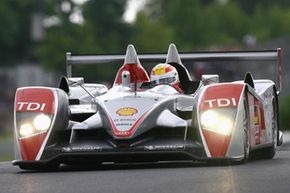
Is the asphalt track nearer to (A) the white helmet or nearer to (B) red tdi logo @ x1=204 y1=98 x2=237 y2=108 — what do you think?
(B) red tdi logo @ x1=204 y1=98 x2=237 y2=108

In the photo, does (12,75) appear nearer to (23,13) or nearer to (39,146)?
(23,13)

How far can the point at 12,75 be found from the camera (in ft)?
332

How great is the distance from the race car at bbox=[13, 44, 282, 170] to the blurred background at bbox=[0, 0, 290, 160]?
53853 millimetres

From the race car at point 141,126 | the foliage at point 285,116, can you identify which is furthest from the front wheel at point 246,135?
the foliage at point 285,116

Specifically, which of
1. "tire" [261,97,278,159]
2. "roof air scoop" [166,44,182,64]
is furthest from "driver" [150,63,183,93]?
"tire" [261,97,278,159]

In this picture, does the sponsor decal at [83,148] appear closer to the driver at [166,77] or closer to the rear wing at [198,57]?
the driver at [166,77]

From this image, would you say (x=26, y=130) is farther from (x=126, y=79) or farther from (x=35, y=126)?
(x=126, y=79)

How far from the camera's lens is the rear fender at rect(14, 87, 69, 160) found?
13383mm

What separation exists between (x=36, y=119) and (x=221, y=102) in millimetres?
1943

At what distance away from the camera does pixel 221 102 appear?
1323cm

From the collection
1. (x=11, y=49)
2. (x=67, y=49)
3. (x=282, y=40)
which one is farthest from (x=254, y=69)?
(x=11, y=49)

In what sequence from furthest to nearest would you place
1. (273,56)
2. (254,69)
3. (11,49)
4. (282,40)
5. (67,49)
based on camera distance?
(11,49) → (67,49) → (254,69) → (282,40) → (273,56)

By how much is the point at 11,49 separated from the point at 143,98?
277 ft

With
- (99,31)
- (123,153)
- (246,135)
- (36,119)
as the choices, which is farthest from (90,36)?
(123,153)
